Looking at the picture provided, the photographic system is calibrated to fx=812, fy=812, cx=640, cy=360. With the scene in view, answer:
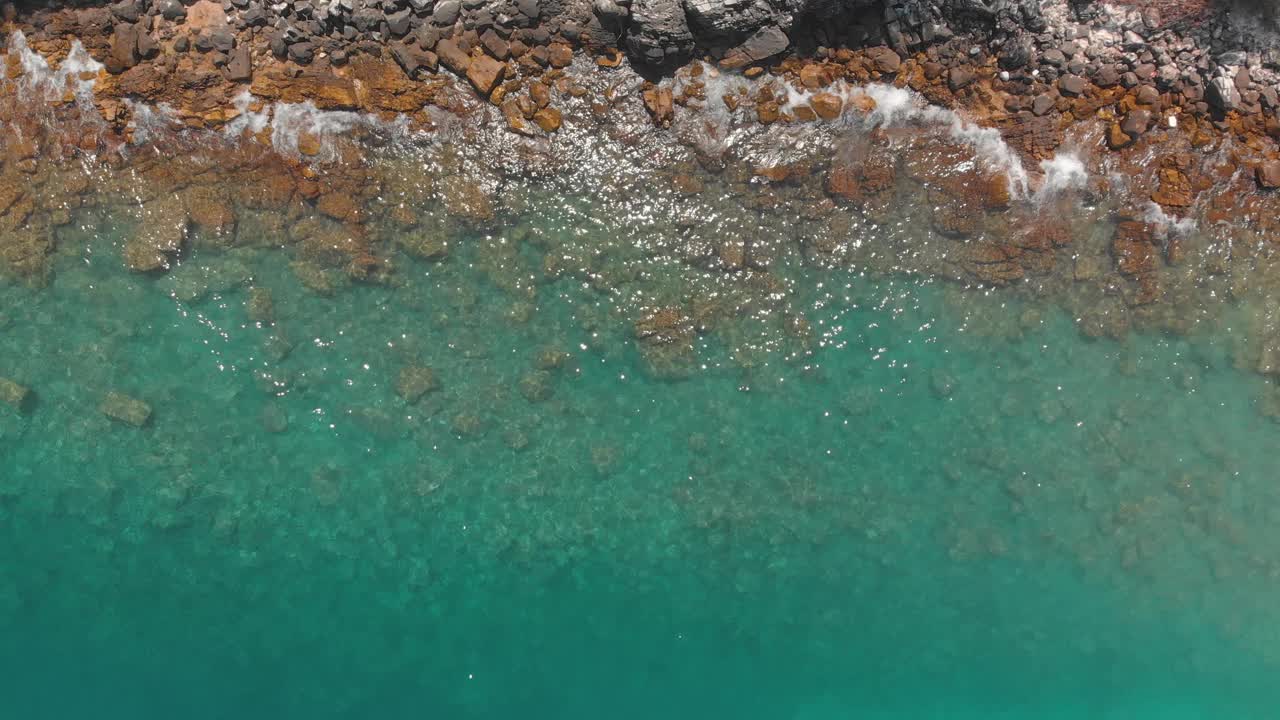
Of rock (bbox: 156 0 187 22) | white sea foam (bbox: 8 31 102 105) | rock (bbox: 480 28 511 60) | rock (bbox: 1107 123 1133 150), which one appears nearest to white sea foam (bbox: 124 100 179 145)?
white sea foam (bbox: 8 31 102 105)

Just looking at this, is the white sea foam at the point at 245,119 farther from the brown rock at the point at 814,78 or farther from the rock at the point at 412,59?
the brown rock at the point at 814,78

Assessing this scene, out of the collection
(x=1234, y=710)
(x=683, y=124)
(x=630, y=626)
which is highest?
(x=683, y=124)

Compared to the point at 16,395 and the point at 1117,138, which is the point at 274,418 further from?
the point at 1117,138

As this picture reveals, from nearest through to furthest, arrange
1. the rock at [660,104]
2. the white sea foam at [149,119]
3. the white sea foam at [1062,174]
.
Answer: the white sea foam at [149,119] < the rock at [660,104] < the white sea foam at [1062,174]

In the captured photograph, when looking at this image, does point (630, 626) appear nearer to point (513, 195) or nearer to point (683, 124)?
point (513, 195)

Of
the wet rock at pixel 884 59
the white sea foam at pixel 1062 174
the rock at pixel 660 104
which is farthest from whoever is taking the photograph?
the white sea foam at pixel 1062 174

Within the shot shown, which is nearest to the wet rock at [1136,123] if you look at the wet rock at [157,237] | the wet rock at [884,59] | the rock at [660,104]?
the wet rock at [884,59]

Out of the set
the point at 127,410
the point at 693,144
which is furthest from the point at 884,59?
the point at 127,410

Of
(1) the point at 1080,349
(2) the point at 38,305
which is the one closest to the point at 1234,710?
(1) the point at 1080,349
